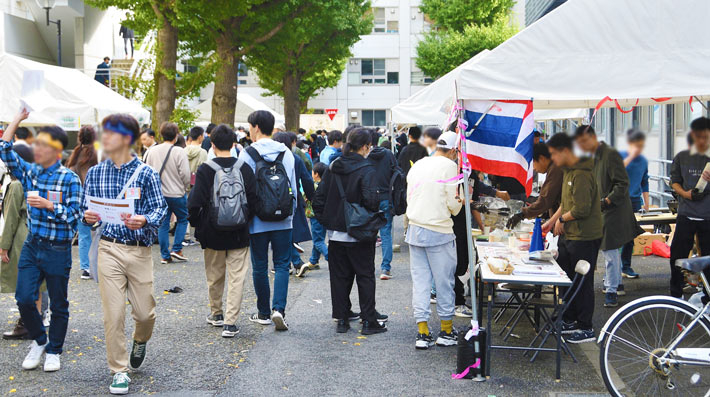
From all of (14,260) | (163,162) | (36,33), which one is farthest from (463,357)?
(36,33)

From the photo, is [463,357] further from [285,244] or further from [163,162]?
[163,162]

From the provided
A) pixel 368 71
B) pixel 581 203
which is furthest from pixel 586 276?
pixel 368 71

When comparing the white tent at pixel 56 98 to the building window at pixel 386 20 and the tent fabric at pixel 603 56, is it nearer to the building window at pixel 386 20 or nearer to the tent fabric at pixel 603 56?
the tent fabric at pixel 603 56

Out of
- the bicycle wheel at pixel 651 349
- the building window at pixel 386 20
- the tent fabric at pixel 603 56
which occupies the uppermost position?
the building window at pixel 386 20

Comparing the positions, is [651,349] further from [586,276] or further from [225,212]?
[225,212]

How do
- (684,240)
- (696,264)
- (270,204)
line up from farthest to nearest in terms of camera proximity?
1. (684,240)
2. (270,204)
3. (696,264)

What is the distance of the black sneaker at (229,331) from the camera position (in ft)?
23.2

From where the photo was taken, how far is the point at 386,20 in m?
55.8

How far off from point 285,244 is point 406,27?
49907 millimetres

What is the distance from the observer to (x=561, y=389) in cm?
551

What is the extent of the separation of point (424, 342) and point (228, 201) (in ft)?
7.02

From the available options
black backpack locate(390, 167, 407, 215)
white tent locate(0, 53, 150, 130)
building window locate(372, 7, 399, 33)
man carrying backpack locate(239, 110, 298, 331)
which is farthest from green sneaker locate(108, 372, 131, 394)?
building window locate(372, 7, 399, 33)

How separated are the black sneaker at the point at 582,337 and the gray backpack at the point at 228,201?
311cm

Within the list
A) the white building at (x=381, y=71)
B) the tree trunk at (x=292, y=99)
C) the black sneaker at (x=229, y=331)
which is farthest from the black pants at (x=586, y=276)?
the white building at (x=381, y=71)
